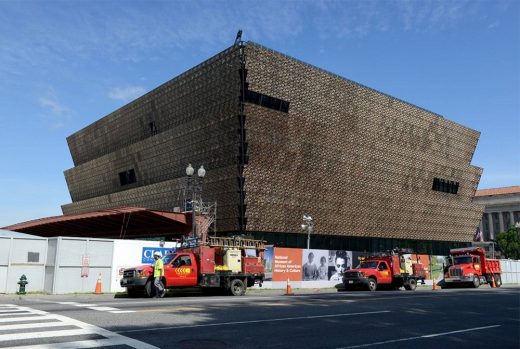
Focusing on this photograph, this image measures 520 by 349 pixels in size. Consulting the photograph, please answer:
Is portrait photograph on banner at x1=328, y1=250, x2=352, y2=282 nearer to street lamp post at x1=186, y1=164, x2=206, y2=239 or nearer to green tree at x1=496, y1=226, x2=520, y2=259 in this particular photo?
street lamp post at x1=186, y1=164, x2=206, y2=239

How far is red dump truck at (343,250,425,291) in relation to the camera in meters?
29.2

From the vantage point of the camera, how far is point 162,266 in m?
19.2

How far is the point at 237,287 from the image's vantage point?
23594mm

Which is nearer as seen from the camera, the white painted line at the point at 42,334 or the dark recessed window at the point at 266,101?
the white painted line at the point at 42,334

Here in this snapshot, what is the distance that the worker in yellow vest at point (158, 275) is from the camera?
18.9 metres

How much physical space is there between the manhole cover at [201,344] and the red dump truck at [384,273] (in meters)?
21.9

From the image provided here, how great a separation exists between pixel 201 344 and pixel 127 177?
6311 centimetres

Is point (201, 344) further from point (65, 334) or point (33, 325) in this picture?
point (33, 325)

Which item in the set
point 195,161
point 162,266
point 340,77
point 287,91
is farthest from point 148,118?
point 162,266

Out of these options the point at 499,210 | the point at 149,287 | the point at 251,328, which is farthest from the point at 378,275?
the point at 499,210

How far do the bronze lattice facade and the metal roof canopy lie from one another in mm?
5400

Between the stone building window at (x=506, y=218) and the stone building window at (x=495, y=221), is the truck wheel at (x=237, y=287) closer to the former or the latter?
the stone building window at (x=506, y=218)

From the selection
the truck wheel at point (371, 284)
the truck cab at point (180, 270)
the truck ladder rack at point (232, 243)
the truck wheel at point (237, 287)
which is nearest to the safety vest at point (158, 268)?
the truck cab at point (180, 270)

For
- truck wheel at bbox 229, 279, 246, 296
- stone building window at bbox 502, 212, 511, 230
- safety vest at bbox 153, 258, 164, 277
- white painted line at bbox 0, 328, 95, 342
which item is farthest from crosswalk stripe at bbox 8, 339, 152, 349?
stone building window at bbox 502, 212, 511, 230
